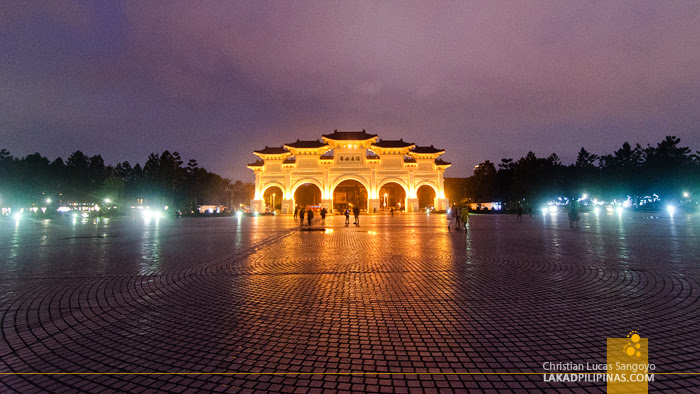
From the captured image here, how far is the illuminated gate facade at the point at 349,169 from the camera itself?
59781 millimetres

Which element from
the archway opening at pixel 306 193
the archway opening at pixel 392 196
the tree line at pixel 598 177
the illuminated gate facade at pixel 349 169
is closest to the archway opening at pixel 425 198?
the archway opening at pixel 392 196

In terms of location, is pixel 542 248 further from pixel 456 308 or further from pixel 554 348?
pixel 554 348

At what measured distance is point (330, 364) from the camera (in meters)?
2.84

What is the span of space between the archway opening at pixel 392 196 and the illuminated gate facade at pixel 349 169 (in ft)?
43.9

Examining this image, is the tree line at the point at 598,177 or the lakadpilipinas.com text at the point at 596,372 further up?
the tree line at the point at 598,177

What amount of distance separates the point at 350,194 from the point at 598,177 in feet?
162

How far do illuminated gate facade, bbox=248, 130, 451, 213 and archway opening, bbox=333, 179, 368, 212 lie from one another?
15.7 meters

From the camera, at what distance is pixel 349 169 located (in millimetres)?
60250

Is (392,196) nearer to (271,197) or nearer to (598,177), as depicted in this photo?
(271,197)

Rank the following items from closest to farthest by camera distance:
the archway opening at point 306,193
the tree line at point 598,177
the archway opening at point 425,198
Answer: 1. the tree line at point 598,177
2. the archway opening at point 306,193
3. the archway opening at point 425,198

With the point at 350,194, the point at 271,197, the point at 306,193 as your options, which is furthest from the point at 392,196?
the point at 271,197

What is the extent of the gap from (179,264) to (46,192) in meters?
71.6

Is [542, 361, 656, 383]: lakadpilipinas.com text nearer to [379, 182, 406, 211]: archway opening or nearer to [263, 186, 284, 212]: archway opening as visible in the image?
[379, 182, 406, 211]: archway opening

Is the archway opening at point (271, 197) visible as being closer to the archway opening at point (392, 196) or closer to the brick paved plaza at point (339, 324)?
the archway opening at point (392, 196)
